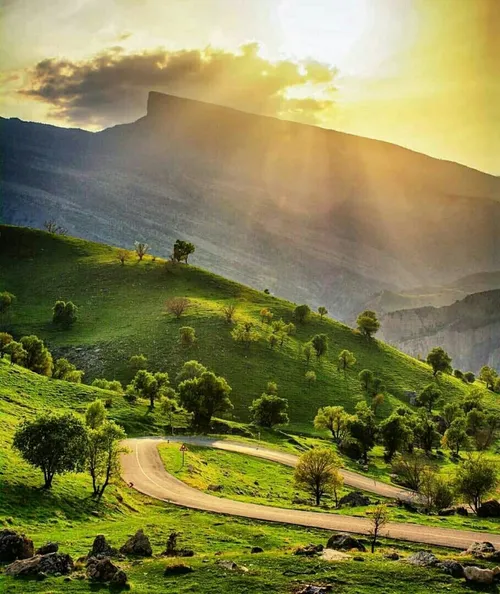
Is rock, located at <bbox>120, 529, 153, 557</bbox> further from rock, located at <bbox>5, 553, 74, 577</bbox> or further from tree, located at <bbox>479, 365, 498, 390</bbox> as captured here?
tree, located at <bbox>479, 365, 498, 390</bbox>

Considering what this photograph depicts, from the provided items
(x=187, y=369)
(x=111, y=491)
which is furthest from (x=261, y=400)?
(x=111, y=491)

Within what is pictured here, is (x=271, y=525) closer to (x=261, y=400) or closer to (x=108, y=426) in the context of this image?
(x=108, y=426)

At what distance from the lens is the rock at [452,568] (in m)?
28.1

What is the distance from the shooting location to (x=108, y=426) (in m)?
52.3

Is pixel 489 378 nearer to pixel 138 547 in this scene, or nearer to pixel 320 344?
pixel 320 344

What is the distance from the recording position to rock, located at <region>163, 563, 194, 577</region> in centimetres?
2827

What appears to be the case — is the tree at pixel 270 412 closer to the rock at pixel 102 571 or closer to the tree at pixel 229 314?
the tree at pixel 229 314

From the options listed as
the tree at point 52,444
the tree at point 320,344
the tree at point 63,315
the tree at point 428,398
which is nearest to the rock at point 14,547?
the tree at point 52,444

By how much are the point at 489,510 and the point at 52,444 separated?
44.7 metres

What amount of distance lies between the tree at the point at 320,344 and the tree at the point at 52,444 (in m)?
106

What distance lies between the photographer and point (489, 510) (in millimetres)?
54812

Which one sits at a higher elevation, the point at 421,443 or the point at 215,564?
the point at 215,564

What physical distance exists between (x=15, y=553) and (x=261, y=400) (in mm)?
81870

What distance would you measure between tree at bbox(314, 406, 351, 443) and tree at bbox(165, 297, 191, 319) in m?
66.4
